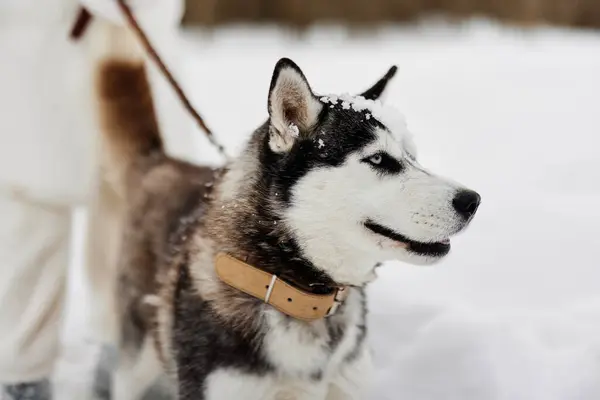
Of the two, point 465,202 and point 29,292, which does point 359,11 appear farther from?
point 465,202

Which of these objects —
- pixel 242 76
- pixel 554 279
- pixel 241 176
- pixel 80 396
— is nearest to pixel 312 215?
pixel 241 176

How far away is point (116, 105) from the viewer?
2211 millimetres

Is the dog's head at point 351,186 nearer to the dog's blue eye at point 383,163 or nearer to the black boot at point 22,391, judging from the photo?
the dog's blue eye at point 383,163

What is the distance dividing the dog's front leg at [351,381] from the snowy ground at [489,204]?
44cm

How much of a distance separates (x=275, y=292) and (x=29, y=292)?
86 centimetres

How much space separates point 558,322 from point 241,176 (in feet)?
4.28

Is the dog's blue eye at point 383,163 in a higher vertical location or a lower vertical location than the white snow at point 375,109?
lower

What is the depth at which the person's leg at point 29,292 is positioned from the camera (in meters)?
2.16

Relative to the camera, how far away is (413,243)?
159 cm

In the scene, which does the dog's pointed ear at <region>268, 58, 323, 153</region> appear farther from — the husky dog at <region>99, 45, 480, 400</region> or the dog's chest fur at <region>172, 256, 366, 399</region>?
the dog's chest fur at <region>172, 256, 366, 399</region>

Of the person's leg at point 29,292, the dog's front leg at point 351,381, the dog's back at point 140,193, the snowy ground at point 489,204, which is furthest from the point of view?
the snowy ground at point 489,204

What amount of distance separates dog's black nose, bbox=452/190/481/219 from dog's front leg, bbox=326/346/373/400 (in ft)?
1.42

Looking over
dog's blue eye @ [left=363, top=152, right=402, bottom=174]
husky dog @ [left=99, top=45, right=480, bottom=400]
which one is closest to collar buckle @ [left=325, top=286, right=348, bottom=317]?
husky dog @ [left=99, top=45, right=480, bottom=400]

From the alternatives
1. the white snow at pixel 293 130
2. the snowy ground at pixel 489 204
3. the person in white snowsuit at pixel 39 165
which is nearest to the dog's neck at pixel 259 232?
the white snow at pixel 293 130
